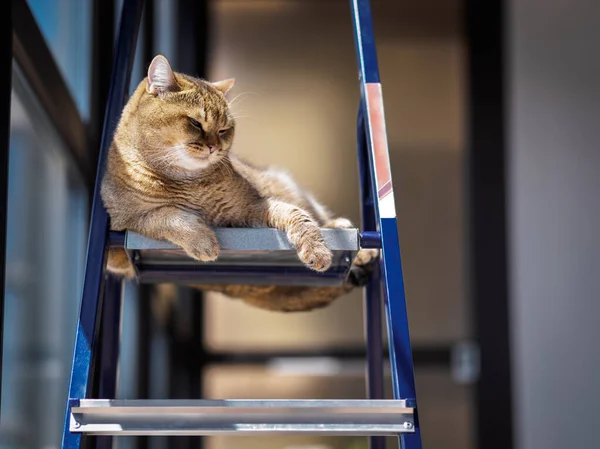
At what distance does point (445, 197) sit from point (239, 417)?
285 centimetres

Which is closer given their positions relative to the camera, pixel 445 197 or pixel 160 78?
pixel 160 78

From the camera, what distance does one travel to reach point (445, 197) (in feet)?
12.6

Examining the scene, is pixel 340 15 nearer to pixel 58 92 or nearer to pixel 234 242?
pixel 58 92

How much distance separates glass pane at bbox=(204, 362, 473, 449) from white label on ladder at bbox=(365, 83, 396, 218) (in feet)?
7.99

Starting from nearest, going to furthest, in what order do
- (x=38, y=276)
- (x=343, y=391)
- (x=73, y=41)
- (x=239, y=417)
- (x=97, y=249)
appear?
(x=239, y=417), (x=97, y=249), (x=38, y=276), (x=73, y=41), (x=343, y=391)

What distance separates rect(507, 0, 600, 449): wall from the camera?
3775mm

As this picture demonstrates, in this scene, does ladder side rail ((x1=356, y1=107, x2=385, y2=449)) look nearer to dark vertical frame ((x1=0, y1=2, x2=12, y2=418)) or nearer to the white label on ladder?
the white label on ladder

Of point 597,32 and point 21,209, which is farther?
point 597,32

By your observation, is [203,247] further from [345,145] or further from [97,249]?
[345,145]

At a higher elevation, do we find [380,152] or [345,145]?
[345,145]

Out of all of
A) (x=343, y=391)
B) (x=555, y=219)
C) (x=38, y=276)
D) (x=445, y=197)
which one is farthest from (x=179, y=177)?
(x=555, y=219)

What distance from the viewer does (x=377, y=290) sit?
1.54 metres

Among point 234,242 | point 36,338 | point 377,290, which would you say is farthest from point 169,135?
point 36,338

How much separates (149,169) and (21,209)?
51 cm
